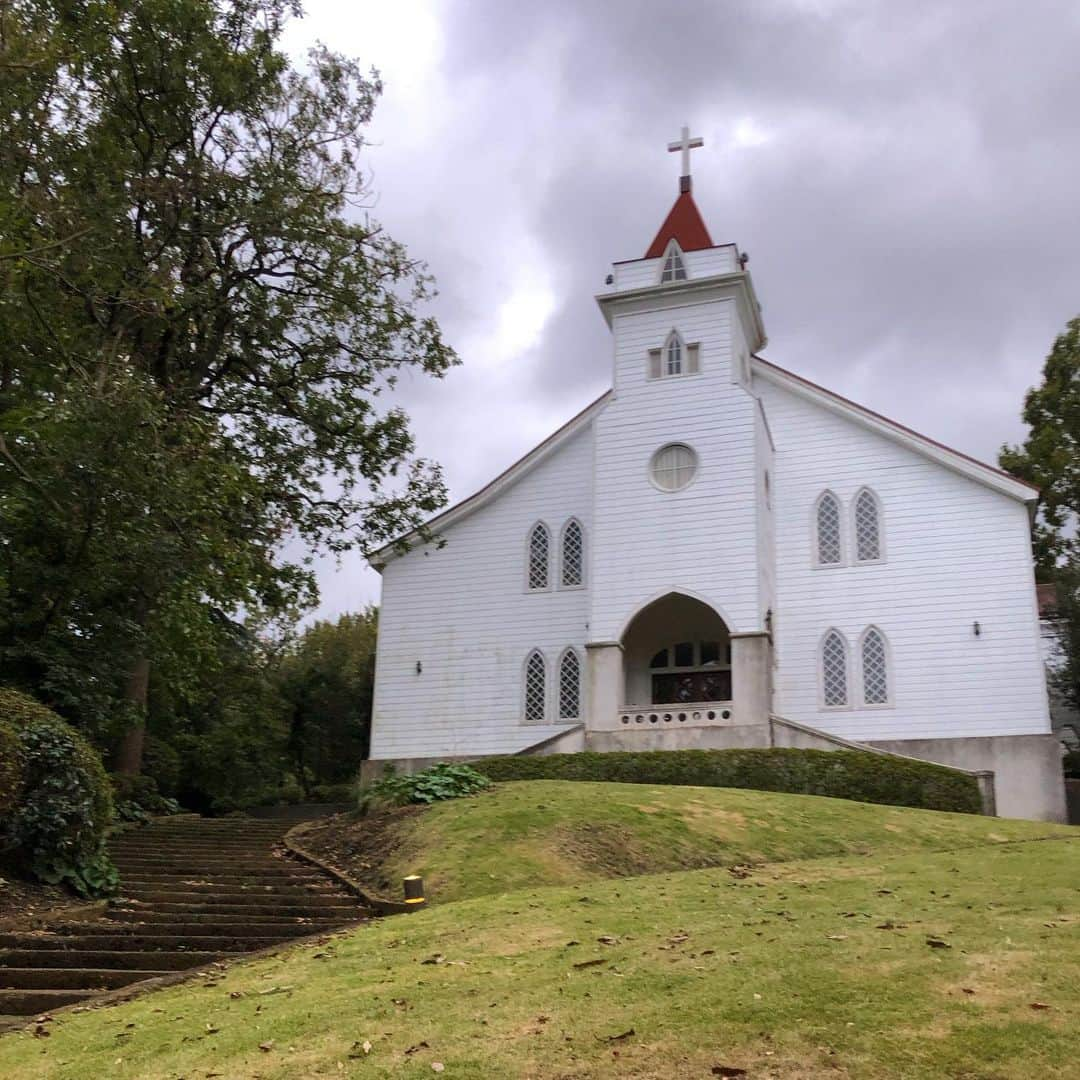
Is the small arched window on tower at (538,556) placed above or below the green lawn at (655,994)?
above

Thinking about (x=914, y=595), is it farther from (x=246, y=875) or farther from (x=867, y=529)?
(x=246, y=875)

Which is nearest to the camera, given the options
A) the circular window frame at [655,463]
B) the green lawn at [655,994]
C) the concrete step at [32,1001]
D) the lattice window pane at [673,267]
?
the green lawn at [655,994]

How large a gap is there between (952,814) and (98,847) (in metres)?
13.7

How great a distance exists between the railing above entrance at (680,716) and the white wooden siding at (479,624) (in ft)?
12.3

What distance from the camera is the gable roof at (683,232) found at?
3023 cm

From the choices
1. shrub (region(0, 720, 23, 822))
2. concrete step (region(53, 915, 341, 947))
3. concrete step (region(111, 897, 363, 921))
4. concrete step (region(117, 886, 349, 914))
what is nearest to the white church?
concrete step (region(117, 886, 349, 914))

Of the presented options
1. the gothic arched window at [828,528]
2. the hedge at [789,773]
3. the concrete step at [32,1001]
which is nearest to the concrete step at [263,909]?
the concrete step at [32,1001]

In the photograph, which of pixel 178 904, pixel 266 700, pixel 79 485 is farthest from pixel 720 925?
pixel 266 700

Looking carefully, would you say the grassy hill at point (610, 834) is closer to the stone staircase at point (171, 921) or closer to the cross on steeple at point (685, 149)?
the stone staircase at point (171, 921)

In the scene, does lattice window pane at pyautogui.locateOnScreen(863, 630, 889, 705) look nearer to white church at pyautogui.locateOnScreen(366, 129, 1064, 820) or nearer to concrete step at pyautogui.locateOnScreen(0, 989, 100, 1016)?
white church at pyautogui.locateOnScreen(366, 129, 1064, 820)

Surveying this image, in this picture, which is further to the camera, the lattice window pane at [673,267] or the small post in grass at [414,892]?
the lattice window pane at [673,267]

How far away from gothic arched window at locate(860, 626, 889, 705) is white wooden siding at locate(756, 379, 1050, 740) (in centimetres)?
19

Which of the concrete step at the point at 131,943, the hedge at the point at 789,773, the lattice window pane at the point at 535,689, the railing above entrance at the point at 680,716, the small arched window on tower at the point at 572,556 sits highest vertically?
the small arched window on tower at the point at 572,556

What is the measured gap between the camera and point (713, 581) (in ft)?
88.1
